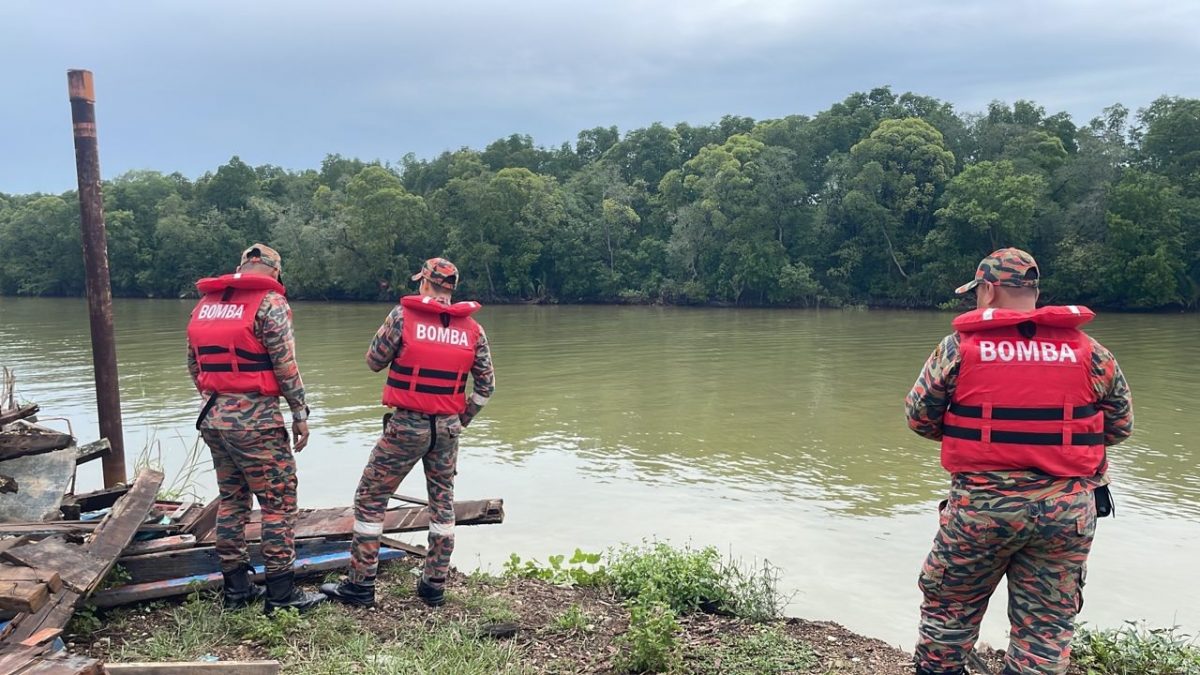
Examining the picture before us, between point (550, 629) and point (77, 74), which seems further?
point (77, 74)

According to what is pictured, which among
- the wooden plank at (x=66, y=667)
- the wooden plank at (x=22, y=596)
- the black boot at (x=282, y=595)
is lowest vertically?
the black boot at (x=282, y=595)

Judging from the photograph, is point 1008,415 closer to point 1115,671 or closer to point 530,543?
point 1115,671

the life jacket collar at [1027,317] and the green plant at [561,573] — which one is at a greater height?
the life jacket collar at [1027,317]

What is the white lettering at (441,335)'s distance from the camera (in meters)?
5.05

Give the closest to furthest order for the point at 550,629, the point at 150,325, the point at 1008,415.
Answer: the point at 1008,415
the point at 550,629
the point at 150,325

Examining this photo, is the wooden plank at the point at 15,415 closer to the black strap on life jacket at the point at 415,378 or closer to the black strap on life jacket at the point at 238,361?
the black strap on life jacket at the point at 238,361

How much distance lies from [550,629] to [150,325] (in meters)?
37.2

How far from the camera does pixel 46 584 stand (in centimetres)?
388

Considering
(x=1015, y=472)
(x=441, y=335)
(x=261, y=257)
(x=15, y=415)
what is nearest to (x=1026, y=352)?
(x=1015, y=472)

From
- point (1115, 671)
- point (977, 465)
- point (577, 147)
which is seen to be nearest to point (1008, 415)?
point (977, 465)

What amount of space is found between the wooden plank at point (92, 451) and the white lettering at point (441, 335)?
2946 mm

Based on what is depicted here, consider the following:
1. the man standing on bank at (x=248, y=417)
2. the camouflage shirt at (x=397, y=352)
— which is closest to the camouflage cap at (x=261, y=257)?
the man standing on bank at (x=248, y=417)

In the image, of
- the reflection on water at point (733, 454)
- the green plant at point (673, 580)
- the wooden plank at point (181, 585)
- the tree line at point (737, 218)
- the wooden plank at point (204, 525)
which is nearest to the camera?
the wooden plank at point (181, 585)

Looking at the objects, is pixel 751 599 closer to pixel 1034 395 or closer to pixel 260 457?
pixel 1034 395
